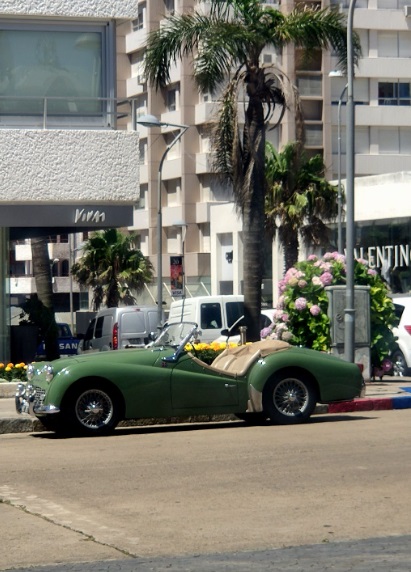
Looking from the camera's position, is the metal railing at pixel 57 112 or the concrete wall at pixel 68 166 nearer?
the concrete wall at pixel 68 166

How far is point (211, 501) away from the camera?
966 centimetres

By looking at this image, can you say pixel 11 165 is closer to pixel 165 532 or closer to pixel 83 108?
pixel 83 108

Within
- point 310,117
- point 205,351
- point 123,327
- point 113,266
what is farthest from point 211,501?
point 310,117

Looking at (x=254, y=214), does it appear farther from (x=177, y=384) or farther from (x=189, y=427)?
(x=177, y=384)

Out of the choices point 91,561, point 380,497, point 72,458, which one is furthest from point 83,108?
point 91,561

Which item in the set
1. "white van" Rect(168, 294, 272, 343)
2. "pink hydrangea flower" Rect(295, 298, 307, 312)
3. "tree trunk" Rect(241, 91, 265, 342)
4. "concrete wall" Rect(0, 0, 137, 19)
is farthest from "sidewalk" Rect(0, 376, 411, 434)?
"white van" Rect(168, 294, 272, 343)

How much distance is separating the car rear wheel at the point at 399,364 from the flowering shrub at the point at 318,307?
13.8 ft

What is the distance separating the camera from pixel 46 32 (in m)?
20.8

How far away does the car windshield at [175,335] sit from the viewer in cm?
1523

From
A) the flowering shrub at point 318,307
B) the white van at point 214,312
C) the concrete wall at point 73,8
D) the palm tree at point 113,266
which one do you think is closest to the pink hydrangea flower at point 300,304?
the flowering shrub at point 318,307

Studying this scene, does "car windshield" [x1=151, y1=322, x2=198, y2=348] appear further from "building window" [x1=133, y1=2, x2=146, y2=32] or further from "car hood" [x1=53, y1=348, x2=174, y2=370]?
"building window" [x1=133, y1=2, x2=146, y2=32]

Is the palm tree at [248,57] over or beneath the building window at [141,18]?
beneath

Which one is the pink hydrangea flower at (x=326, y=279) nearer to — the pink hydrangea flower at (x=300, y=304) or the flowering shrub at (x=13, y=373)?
the pink hydrangea flower at (x=300, y=304)

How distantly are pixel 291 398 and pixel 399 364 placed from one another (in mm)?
11812
